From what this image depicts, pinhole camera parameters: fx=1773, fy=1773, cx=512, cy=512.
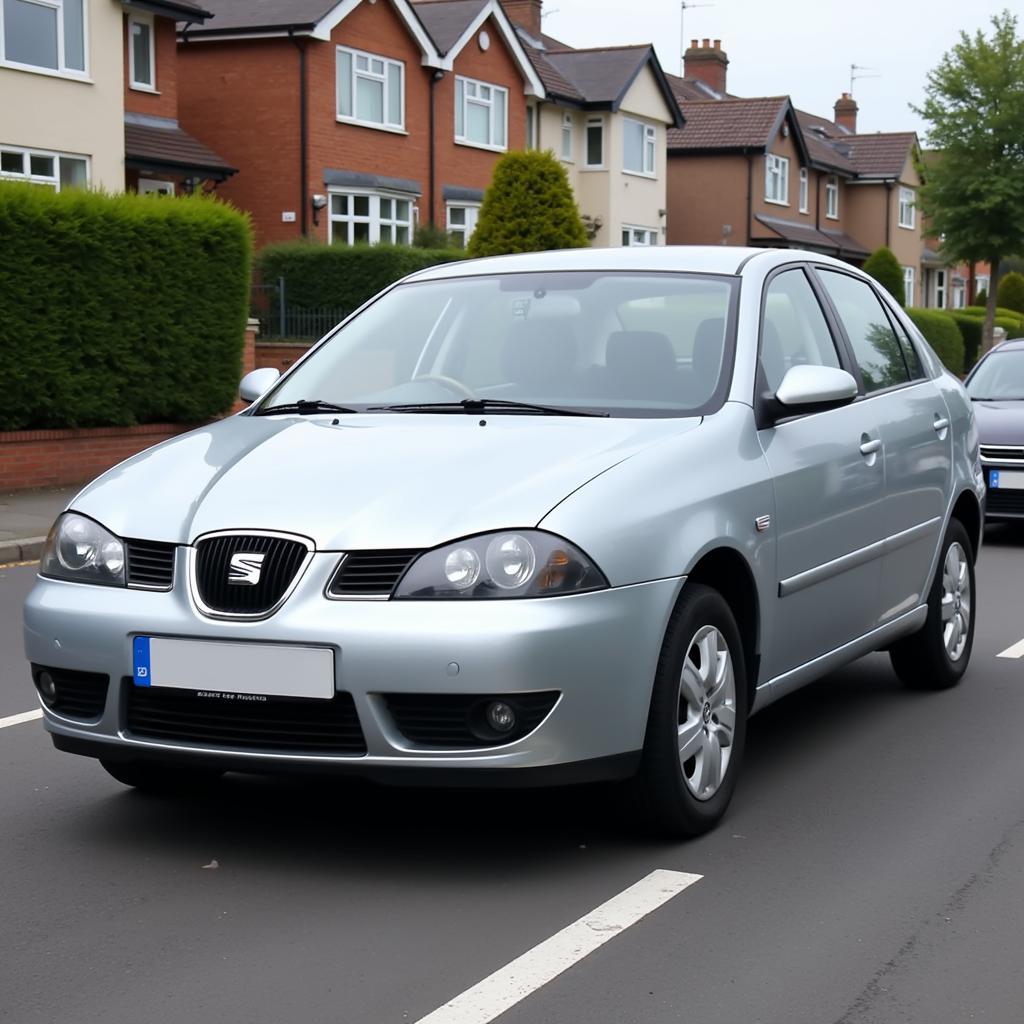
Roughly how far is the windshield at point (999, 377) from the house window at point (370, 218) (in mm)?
22718

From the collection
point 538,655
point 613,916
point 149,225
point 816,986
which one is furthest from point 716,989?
point 149,225

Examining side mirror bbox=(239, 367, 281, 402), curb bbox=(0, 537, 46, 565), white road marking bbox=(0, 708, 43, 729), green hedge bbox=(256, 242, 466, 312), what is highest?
green hedge bbox=(256, 242, 466, 312)

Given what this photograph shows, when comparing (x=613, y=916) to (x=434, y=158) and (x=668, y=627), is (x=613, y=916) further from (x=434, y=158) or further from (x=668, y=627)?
(x=434, y=158)

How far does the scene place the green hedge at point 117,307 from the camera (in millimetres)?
15805

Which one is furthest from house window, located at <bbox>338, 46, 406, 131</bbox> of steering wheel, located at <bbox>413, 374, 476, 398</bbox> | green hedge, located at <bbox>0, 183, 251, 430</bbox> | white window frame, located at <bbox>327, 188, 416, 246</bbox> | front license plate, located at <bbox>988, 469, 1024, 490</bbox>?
steering wheel, located at <bbox>413, 374, 476, 398</bbox>

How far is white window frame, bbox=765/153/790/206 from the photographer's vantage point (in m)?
58.8

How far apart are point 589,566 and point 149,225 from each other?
13.6 meters

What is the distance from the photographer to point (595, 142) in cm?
4956

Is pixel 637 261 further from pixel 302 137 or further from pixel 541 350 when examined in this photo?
pixel 302 137

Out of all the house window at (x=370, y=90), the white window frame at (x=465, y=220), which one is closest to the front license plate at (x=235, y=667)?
the house window at (x=370, y=90)

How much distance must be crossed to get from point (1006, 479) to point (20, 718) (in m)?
8.52

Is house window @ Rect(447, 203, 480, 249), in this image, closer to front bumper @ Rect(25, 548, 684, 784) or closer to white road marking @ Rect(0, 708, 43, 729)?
white road marking @ Rect(0, 708, 43, 729)

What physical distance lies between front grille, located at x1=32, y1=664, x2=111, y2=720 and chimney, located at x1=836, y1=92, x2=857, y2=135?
7798 centimetres

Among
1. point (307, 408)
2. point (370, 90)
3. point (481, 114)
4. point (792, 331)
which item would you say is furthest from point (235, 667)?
point (481, 114)
